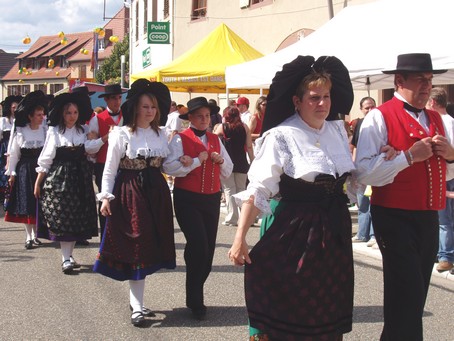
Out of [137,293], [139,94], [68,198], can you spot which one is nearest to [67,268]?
[68,198]

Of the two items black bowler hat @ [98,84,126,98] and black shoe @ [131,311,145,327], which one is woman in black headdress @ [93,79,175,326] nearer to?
black shoe @ [131,311,145,327]

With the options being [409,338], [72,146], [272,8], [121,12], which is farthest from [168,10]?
[121,12]

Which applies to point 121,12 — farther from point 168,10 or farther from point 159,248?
point 159,248

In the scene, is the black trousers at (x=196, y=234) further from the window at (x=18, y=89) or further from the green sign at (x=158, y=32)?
the window at (x=18, y=89)

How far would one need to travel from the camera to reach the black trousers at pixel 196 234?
5.40 m

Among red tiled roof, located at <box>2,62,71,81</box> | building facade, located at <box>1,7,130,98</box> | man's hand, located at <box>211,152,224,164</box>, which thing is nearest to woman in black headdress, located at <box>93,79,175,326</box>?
man's hand, located at <box>211,152,224,164</box>

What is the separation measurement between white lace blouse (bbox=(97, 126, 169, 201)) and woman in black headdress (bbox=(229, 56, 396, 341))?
187cm

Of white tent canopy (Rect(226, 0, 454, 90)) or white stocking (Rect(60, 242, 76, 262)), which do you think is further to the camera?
white tent canopy (Rect(226, 0, 454, 90))

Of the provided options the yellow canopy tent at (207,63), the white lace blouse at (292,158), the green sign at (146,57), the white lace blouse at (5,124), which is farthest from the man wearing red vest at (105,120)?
the green sign at (146,57)

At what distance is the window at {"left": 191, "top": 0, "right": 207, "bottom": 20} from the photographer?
2362 centimetres

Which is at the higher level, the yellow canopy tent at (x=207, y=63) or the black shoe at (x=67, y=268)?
the yellow canopy tent at (x=207, y=63)

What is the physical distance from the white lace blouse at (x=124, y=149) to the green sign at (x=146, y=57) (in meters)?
22.8

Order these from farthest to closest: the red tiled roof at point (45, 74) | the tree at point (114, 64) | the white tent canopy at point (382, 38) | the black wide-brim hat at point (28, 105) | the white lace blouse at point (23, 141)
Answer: the red tiled roof at point (45, 74)
the tree at point (114, 64)
the white lace blouse at point (23, 141)
the black wide-brim hat at point (28, 105)
the white tent canopy at point (382, 38)

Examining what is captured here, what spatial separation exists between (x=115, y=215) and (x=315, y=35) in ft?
17.4
